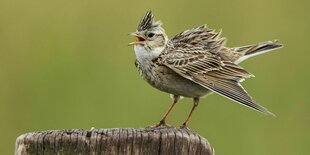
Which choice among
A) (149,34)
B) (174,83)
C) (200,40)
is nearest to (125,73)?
(200,40)

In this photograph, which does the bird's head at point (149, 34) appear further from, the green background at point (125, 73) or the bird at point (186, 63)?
the green background at point (125, 73)

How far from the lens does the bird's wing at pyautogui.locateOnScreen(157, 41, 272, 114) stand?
9688mm

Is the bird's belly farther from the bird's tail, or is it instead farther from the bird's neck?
the bird's tail

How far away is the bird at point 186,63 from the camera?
32.1 ft

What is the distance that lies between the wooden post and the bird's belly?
3528 millimetres

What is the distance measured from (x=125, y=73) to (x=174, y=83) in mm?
3763

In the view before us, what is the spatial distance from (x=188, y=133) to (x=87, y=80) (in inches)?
260

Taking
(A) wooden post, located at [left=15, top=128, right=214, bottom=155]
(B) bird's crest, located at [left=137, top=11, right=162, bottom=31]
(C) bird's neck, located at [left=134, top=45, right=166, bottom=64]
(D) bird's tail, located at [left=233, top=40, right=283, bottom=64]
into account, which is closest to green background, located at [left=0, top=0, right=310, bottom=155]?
(D) bird's tail, located at [left=233, top=40, right=283, bottom=64]

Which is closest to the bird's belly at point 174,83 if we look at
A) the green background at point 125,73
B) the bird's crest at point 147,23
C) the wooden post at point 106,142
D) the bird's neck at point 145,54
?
the bird's neck at point 145,54

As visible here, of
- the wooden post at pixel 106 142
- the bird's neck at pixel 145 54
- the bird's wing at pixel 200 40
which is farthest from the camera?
the bird's wing at pixel 200 40

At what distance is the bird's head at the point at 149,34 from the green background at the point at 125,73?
219 centimetres

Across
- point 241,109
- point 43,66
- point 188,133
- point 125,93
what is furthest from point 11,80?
point 188,133

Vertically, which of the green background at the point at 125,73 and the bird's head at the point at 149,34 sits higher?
the bird's head at the point at 149,34

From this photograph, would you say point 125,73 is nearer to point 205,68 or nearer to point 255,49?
point 255,49
